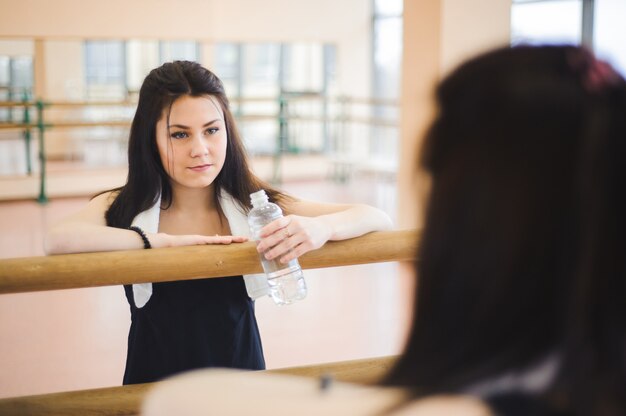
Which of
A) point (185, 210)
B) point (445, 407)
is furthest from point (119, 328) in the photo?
point (445, 407)

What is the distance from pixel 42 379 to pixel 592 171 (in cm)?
395

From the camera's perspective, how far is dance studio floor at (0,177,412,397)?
4367 millimetres

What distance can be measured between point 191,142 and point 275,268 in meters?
0.49

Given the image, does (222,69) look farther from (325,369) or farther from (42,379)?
(325,369)

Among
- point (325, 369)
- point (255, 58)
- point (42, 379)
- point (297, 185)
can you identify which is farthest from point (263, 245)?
point (255, 58)

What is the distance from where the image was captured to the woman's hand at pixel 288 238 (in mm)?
1782

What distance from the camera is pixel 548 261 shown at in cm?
80

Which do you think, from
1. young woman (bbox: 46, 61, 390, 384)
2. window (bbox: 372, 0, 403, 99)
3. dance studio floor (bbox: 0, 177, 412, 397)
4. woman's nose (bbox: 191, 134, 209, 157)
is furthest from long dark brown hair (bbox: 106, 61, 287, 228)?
window (bbox: 372, 0, 403, 99)

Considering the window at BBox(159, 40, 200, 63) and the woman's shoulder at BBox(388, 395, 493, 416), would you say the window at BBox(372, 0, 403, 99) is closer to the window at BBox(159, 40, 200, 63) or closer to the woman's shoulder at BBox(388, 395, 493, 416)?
the window at BBox(159, 40, 200, 63)

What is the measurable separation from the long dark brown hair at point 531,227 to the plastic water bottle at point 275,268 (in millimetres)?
1001

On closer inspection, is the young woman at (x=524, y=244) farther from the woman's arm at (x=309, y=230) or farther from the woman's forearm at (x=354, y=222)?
the woman's forearm at (x=354, y=222)

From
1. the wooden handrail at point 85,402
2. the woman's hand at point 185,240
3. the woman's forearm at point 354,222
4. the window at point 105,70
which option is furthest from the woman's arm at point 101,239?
the window at point 105,70

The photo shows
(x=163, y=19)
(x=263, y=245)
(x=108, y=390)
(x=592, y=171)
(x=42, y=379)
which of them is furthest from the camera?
(x=163, y=19)

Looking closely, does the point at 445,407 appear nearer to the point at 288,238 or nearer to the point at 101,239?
the point at 288,238
